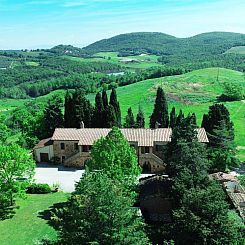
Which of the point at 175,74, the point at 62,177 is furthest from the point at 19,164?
the point at 175,74

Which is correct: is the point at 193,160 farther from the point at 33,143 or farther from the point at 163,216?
the point at 33,143

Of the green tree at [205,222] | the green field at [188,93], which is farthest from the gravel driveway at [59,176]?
the green field at [188,93]

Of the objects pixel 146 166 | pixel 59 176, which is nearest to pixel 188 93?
pixel 146 166

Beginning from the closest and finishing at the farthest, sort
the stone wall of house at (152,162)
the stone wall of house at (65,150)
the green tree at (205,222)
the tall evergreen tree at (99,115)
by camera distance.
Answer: the green tree at (205,222)
the stone wall of house at (152,162)
the stone wall of house at (65,150)
the tall evergreen tree at (99,115)

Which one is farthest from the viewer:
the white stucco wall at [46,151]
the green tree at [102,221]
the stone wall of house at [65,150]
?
the white stucco wall at [46,151]

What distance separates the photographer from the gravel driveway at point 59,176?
48.8 m

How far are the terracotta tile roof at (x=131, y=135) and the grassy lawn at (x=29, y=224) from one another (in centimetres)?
1214

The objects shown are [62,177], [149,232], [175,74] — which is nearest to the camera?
[149,232]

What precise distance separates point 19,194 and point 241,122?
62.5 meters

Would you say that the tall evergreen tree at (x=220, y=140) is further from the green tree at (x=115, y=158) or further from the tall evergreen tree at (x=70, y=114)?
the tall evergreen tree at (x=70, y=114)

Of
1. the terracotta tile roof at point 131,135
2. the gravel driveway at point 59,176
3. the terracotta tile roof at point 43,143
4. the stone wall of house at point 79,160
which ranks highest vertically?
the terracotta tile roof at point 131,135

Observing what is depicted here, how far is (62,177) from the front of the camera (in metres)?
51.6

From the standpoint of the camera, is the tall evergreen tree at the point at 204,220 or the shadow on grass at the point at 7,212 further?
the shadow on grass at the point at 7,212

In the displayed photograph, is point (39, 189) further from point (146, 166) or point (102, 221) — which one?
point (102, 221)
